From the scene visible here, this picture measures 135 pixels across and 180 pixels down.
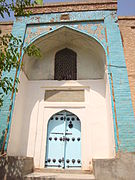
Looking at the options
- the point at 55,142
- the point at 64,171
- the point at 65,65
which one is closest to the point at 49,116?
the point at 55,142

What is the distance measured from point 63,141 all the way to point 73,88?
1.75m

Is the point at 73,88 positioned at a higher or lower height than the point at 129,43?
lower

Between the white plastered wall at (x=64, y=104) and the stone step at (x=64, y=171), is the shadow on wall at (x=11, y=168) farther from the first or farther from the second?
the stone step at (x=64, y=171)

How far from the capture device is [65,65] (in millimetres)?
5891

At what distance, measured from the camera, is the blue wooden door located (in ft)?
15.2

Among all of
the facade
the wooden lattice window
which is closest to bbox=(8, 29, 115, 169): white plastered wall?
the facade

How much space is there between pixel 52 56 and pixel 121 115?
348 cm

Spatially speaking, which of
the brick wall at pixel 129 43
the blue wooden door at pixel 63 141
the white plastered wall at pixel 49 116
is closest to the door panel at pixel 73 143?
the blue wooden door at pixel 63 141

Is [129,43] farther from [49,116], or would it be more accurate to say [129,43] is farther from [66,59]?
[49,116]

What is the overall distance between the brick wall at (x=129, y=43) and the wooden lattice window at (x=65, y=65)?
1.79 m

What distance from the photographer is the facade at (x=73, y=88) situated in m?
4.38

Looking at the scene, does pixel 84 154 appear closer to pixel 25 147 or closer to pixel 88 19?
pixel 25 147

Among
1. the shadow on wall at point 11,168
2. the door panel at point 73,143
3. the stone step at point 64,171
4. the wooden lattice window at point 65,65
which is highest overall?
the wooden lattice window at point 65,65

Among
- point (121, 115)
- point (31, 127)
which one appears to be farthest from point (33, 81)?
point (121, 115)
